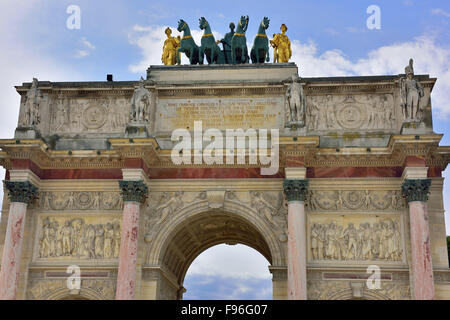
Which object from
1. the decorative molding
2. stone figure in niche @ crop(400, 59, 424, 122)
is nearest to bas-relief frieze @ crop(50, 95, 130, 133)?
the decorative molding

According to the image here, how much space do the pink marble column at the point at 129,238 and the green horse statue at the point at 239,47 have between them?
695 cm

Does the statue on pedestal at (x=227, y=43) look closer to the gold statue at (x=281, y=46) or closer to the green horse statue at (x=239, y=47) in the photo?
the green horse statue at (x=239, y=47)

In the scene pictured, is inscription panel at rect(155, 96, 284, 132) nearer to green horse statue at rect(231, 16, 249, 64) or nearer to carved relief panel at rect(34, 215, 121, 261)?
green horse statue at rect(231, 16, 249, 64)

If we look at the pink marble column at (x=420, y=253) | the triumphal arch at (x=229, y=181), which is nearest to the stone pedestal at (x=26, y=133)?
the triumphal arch at (x=229, y=181)

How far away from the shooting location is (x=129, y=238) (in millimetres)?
23266

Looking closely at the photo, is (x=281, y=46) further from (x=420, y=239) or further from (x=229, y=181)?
(x=420, y=239)

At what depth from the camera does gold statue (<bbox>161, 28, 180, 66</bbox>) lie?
91.1 ft

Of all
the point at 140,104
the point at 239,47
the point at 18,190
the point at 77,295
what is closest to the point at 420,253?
the point at 239,47

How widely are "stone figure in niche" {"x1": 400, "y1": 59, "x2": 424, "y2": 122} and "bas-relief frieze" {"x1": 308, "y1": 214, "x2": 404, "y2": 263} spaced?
359cm

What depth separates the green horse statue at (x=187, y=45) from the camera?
27828 mm

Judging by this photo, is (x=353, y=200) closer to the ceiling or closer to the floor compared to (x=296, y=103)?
closer to the floor

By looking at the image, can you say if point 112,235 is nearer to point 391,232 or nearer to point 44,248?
point 44,248

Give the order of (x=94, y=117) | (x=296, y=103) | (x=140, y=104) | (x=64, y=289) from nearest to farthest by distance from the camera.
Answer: (x=64, y=289)
(x=296, y=103)
(x=140, y=104)
(x=94, y=117)

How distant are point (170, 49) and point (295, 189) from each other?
8.48 m
